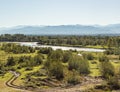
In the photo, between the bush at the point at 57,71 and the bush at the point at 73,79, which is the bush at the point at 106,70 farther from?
the bush at the point at 57,71

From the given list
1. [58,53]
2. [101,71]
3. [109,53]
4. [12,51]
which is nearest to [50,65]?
[101,71]

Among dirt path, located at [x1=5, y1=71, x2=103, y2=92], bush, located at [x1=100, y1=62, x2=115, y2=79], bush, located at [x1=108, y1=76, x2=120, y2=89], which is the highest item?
bush, located at [x1=100, y1=62, x2=115, y2=79]

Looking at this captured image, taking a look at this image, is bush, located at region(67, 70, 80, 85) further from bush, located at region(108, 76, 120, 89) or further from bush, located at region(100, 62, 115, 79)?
bush, located at region(108, 76, 120, 89)

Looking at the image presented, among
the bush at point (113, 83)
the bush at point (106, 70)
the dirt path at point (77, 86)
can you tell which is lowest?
the dirt path at point (77, 86)

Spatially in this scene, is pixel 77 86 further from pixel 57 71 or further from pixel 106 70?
pixel 106 70

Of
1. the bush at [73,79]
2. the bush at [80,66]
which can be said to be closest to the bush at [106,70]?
the bush at [80,66]

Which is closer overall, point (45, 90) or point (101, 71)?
point (45, 90)

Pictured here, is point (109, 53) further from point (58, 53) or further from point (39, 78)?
point (39, 78)

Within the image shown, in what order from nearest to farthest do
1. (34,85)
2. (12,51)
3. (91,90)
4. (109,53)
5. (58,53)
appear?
(91,90)
(34,85)
(58,53)
(109,53)
(12,51)

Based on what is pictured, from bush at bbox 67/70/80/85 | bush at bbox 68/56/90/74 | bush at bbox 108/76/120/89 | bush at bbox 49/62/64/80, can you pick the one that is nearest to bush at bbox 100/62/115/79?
bush at bbox 108/76/120/89

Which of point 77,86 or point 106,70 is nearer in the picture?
point 77,86

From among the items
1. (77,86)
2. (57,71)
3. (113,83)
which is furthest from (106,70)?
(57,71)
